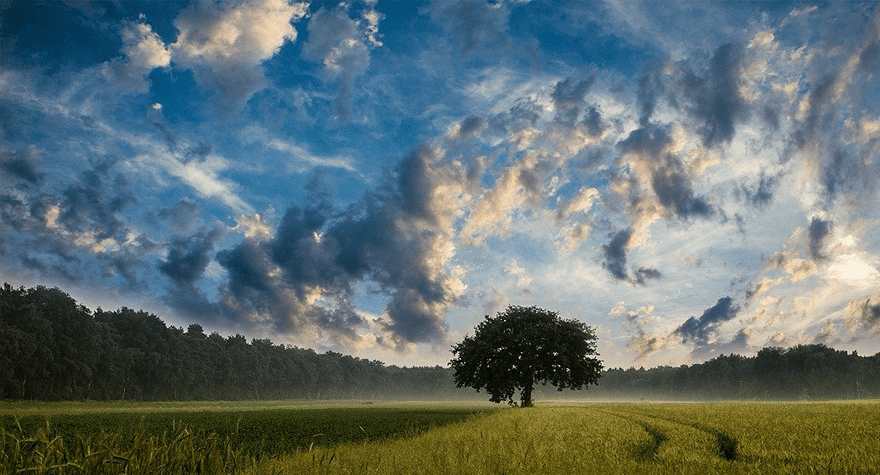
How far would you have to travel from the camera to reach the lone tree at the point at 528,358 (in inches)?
2640

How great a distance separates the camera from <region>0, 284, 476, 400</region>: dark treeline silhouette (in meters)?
91.9

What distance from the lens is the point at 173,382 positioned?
432ft

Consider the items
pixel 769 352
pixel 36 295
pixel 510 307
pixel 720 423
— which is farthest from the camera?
pixel 769 352

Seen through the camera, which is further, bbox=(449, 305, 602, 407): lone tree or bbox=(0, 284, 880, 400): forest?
bbox=(0, 284, 880, 400): forest

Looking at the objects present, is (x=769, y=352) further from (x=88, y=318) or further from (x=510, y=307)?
(x=88, y=318)

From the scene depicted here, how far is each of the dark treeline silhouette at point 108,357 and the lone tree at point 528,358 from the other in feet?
242

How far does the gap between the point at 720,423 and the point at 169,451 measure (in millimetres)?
24343

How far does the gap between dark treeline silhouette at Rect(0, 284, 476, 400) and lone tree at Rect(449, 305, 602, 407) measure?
242ft

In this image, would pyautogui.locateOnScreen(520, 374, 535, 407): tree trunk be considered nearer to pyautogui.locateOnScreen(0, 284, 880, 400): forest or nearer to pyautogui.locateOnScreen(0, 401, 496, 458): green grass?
pyautogui.locateOnScreen(0, 401, 496, 458): green grass

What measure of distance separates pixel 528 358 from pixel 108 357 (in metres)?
93.0

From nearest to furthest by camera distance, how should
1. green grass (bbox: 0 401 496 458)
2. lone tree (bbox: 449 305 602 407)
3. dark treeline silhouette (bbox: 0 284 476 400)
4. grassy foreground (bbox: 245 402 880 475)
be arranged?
grassy foreground (bbox: 245 402 880 475)
green grass (bbox: 0 401 496 458)
lone tree (bbox: 449 305 602 407)
dark treeline silhouette (bbox: 0 284 476 400)

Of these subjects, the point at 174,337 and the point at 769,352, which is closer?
the point at 174,337

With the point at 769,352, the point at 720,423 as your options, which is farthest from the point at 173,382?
the point at 769,352

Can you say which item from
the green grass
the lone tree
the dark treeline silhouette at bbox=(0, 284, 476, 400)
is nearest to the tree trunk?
the lone tree
